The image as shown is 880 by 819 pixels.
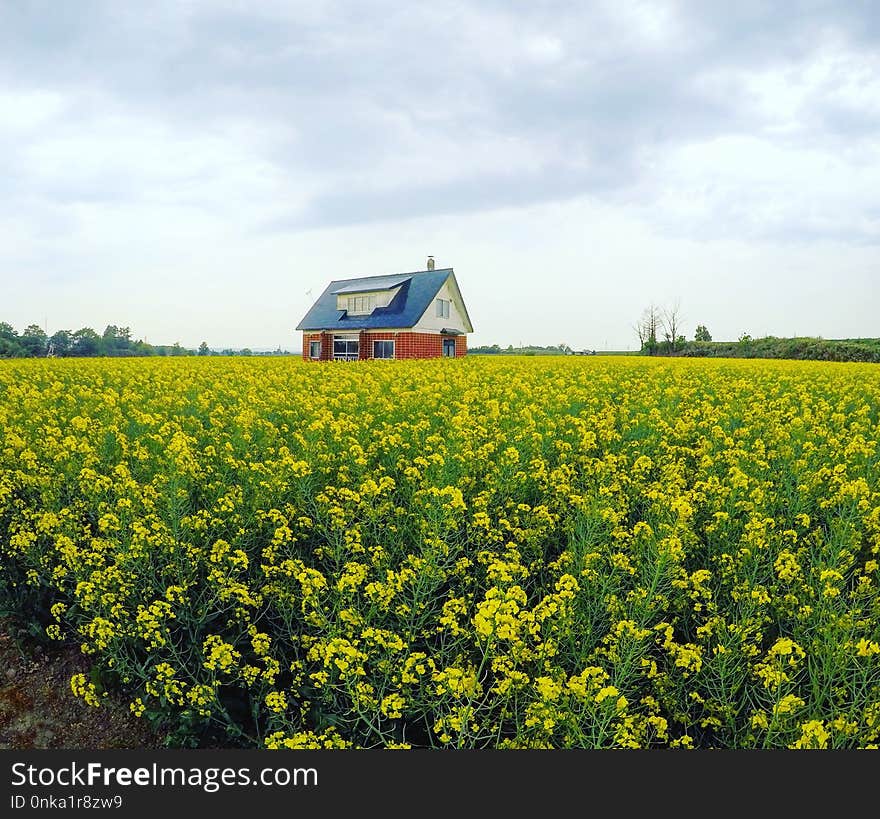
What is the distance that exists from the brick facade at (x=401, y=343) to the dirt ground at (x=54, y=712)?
32257mm

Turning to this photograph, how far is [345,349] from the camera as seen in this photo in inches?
1633

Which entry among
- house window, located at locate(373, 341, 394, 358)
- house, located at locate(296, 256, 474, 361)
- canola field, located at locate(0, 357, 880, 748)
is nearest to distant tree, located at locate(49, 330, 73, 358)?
house, located at locate(296, 256, 474, 361)

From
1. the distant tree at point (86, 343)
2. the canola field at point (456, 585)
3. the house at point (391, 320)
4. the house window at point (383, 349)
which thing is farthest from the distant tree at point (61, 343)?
the canola field at point (456, 585)

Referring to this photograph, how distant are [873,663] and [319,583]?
369 cm

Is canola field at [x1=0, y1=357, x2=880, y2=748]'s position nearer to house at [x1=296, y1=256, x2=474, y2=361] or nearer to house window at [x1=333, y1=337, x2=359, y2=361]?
house at [x1=296, y1=256, x2=474, y2=361]

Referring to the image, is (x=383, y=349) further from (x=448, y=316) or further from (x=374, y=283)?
(x=374, y=283)

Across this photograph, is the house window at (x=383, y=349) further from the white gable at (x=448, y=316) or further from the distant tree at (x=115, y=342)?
the distant tree at (x=115, y=342)

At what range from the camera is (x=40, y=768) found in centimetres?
343

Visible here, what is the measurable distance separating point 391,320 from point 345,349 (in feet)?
16.0

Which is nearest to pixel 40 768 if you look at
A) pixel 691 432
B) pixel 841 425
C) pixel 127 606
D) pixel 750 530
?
pixel 127 606

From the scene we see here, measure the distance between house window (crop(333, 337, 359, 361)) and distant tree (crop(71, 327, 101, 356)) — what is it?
2066cm

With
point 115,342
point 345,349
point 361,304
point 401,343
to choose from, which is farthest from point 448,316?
point 115,342

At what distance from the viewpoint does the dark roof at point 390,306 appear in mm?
38500

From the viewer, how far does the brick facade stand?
37812mm
